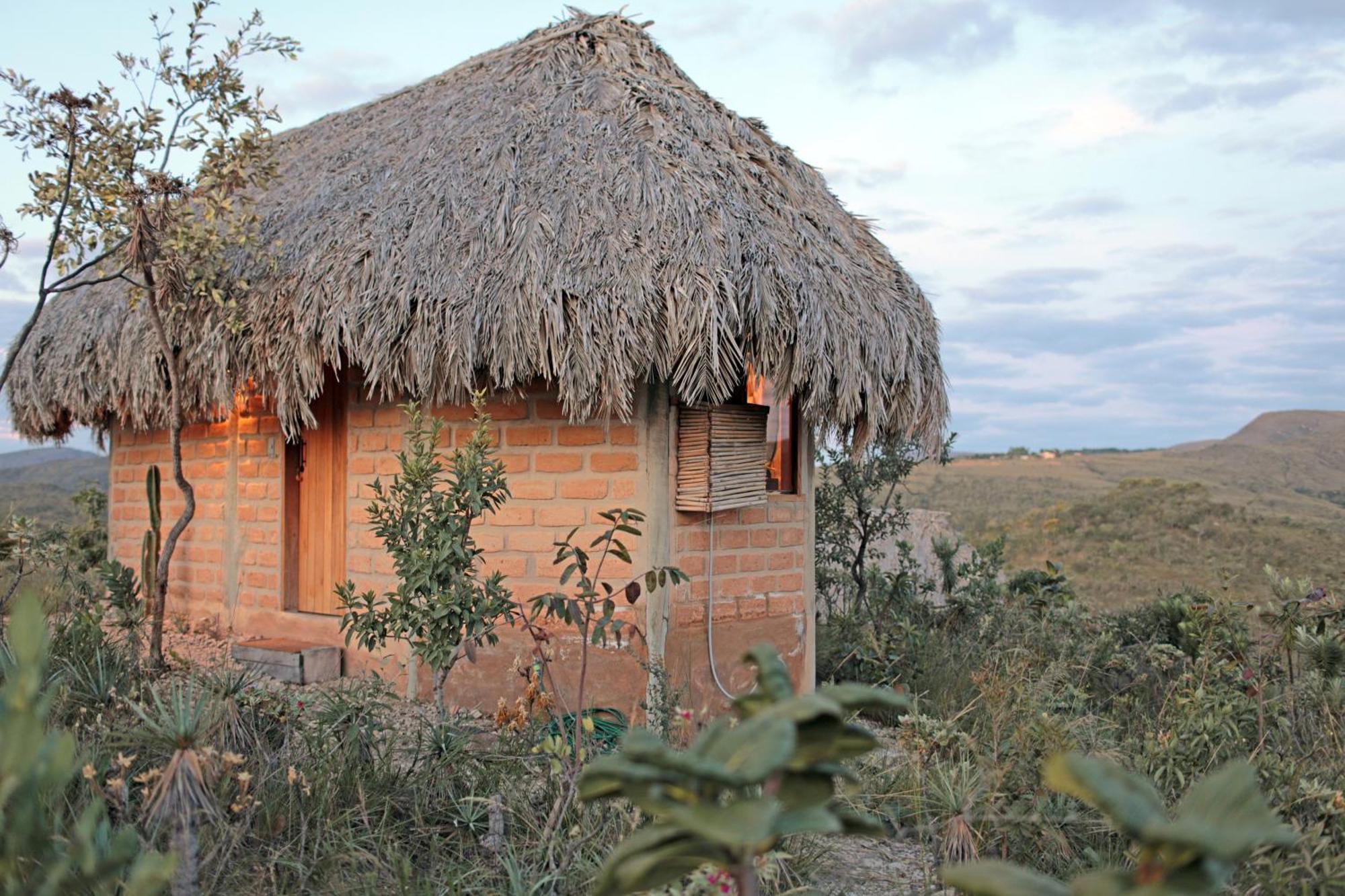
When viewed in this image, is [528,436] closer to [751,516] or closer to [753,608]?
[751,516]

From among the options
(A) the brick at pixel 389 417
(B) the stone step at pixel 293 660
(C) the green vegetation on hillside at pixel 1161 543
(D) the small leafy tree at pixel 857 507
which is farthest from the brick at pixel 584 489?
(C) the green vegetation on hillside at pixel 1161 543

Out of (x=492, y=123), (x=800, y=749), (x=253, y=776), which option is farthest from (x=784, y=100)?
(x=800, y=749)

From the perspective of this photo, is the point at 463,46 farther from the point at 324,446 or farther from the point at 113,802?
the point at 113,802

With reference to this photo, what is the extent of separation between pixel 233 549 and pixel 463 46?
419 cm

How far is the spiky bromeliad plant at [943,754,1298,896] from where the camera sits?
967 mm

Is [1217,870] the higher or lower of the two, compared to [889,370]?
lower

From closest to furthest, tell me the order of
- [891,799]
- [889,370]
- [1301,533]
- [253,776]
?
[253,776] → [891,799] → [889,370] → [1301,533]

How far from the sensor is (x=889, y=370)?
5898 mm

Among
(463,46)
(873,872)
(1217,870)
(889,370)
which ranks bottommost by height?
(873,872)

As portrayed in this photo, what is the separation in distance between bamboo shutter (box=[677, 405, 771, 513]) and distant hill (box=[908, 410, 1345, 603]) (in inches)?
124

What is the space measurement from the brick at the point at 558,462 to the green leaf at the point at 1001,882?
4477 millimetres

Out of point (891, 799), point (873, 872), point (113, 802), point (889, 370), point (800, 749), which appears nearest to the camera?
point (800, 749)

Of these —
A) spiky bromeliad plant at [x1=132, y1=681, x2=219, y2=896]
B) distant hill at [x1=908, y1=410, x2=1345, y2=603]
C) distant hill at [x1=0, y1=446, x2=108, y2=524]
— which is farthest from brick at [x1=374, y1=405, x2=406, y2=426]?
distant hill at [x1=0, y1=446, x2=108, y2=524]

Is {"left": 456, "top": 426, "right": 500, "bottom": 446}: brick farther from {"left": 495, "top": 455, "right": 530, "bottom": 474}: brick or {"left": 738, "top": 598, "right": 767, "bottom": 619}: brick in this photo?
{"left": 738, "top": 598, "right": 767, "bottom": 619}: brick
